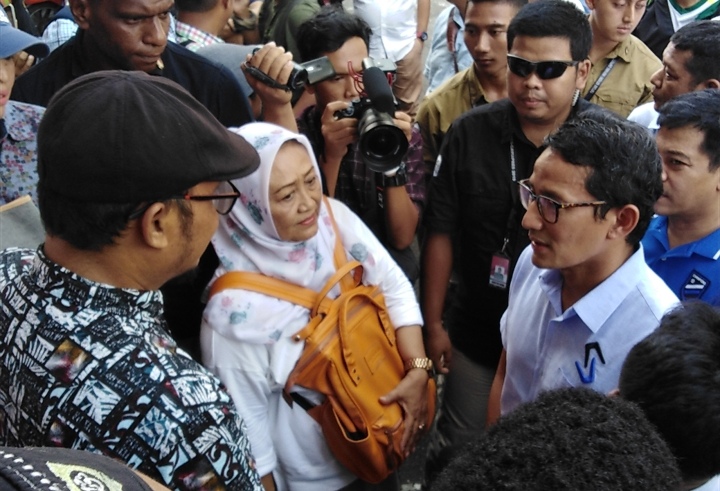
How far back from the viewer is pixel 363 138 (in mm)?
2234

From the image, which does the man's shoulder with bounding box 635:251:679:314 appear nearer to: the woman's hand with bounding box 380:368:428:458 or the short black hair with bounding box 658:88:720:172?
the short black hair with bounding box 658:88:720:172

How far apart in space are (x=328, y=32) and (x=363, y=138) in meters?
0.70

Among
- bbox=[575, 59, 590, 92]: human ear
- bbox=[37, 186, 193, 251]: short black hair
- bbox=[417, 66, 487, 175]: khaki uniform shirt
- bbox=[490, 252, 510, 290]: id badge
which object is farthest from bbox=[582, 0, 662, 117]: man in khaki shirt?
bbox=[37, 186, 193, 251]: short black hair

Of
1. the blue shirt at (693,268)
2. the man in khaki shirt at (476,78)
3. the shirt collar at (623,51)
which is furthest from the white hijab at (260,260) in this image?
the shirt collar at (623,51)

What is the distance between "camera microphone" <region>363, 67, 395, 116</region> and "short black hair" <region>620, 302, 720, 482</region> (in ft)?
4.02

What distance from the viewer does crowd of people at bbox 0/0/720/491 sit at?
3.73 ft

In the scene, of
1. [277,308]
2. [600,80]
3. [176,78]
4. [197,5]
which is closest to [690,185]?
[277,308]

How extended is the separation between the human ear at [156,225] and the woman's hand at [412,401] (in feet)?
3.17

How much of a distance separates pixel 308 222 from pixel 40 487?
4.47 ft

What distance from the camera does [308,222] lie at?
1.95 metres

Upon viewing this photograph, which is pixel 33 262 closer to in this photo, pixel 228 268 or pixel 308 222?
pixel 228 268

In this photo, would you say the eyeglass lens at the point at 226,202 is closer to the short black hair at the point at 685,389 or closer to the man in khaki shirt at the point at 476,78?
the short black hair at the point at 685,389

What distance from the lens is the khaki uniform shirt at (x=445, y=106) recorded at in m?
3.18

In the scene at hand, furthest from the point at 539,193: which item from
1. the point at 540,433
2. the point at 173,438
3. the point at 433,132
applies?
the point at 433,132
